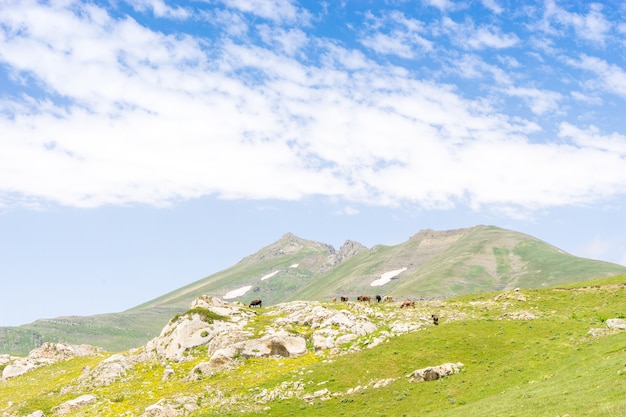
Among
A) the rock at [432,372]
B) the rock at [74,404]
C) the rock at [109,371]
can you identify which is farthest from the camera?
the rock at [109,371]

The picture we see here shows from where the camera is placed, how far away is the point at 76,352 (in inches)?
3654

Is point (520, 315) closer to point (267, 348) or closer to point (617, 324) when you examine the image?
point (617, 324)

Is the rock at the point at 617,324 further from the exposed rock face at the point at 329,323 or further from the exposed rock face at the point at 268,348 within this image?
the exposed rock face at the point at 268,348

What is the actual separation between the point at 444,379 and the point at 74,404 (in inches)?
1599

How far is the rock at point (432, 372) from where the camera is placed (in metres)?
51.0

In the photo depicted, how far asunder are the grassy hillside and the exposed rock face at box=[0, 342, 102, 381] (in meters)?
7.90

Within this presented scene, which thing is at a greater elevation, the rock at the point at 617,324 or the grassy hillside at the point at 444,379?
the rock at the point at 617,324

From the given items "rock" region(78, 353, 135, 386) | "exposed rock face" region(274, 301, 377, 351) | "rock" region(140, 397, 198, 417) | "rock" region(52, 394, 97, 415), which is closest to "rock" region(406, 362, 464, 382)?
"exposed rock face" region(274, 301, 377, 351)

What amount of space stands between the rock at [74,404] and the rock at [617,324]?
59.1m

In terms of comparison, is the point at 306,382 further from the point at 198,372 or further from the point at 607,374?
the point at 607,374

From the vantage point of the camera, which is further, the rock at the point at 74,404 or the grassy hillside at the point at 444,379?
the rock at the point at 74,404

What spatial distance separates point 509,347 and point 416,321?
49.6 ft

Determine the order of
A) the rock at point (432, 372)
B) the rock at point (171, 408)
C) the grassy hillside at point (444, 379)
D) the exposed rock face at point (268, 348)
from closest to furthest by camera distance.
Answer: the grassy hillside at point (444, 379)
the rock at point (171, 408)
the rock at point (432, 372)
the exposed rock face at point (268, 348)

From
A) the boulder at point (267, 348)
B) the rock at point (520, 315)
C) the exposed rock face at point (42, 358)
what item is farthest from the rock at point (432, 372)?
the exposed rock face at point (42, 358)
